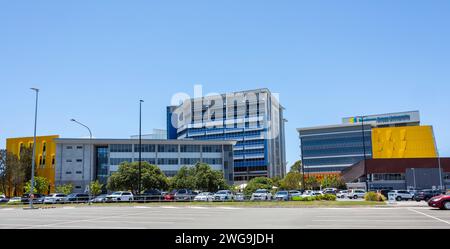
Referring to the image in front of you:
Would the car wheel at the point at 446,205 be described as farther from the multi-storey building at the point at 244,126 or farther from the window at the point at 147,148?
the multi-storey building at the point at 244,126

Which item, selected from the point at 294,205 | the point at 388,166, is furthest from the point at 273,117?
the point at 294,205

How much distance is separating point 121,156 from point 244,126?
5875 cm

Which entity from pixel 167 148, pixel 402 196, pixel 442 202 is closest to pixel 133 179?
pixel 167 148

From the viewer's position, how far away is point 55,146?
10675 cm

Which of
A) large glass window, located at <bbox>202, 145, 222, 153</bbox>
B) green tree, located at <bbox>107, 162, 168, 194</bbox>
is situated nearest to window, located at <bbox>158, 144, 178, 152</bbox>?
large glass window, located at <bbox>202, 145, 222, 153</bbox>

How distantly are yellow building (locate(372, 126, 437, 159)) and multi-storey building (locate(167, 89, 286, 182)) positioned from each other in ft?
127

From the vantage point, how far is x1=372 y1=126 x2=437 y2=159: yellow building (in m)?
156

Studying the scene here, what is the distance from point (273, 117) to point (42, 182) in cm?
8990

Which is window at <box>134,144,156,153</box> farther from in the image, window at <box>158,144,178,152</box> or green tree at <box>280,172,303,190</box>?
green tree at <box>280,172,303,190</box>

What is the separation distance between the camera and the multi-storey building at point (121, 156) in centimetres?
10475

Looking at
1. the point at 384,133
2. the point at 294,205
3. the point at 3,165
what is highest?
the point at 384,133

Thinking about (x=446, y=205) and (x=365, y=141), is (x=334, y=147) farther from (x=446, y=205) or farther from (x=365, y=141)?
(x=446, y=205)
